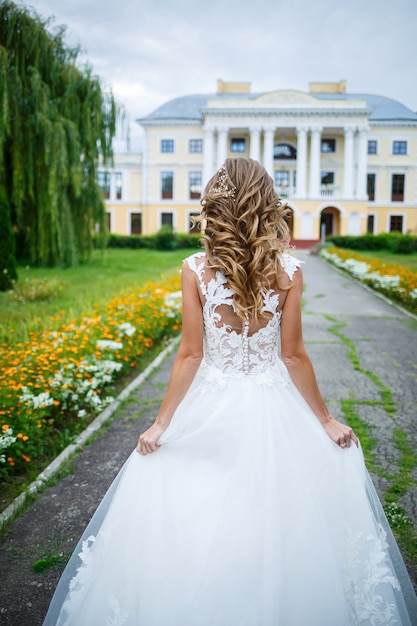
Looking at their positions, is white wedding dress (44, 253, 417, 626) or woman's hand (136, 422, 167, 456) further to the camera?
woman's hand (136, 422, 167, 456)

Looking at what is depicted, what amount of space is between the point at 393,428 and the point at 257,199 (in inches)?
135

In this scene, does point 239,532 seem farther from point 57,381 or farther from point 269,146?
point 269,146

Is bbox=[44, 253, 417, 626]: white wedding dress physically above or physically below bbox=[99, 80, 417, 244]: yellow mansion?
below

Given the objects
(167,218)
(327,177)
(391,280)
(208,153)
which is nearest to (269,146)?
(208,153)

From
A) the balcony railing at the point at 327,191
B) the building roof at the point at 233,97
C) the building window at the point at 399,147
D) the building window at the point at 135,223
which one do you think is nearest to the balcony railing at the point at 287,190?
the balcony railing at the point at 327,191

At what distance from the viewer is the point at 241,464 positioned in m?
2.17

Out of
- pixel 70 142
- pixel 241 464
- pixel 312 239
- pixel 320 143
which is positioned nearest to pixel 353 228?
pixel 312 239

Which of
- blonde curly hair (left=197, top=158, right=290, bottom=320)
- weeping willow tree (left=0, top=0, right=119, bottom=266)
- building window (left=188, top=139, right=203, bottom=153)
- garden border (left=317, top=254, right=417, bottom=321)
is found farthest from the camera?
building window (left=188, top=139, right=203, bottom=153)

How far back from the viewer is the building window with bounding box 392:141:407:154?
4975cm

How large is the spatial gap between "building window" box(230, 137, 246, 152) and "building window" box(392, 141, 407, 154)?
14394 millimetres

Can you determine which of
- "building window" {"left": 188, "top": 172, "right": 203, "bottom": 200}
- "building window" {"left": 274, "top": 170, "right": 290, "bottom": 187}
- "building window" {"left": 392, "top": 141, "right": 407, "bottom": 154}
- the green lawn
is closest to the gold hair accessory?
the green lawn

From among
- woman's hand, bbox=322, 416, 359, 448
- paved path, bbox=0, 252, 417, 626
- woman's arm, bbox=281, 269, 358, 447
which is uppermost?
woman's arm, bbox=281, 269, 358, 447

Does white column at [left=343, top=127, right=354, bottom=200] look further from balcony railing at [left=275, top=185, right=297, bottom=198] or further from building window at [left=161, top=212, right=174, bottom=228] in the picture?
building window at [left=161, top=212, right=174, bottom=228]

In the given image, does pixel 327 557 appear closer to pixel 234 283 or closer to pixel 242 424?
pixel 242 424
